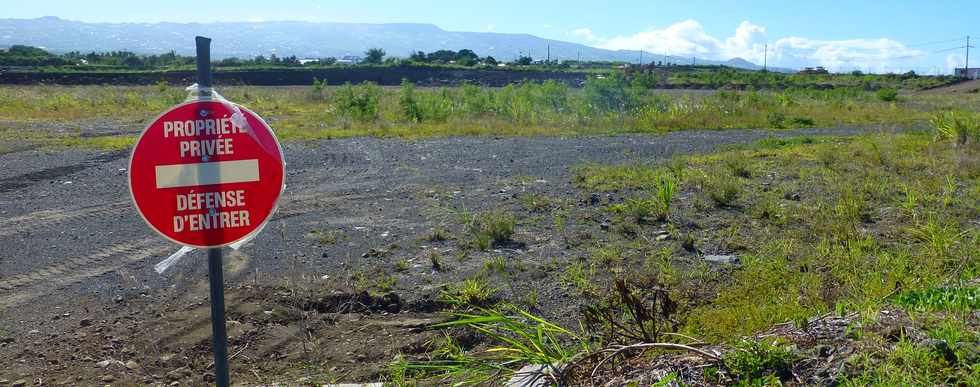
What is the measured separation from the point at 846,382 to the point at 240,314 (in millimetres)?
3522

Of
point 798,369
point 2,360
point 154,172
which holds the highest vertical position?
point 154,172

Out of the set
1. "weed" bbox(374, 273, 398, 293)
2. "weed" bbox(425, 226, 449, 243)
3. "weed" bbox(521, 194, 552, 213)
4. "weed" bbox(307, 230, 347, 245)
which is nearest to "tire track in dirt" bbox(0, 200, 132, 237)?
"weed" bbox(307, 230, 347, 245)

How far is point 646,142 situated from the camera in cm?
1512

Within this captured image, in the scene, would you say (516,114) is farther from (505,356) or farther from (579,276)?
(505,356)

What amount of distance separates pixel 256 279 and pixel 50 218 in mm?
3664

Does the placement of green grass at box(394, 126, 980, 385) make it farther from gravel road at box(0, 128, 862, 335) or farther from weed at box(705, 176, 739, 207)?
gravel road at box(0, 128, 862, 335)

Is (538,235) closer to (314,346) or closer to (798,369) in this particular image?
(314,346)

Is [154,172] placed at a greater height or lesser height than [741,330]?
greater

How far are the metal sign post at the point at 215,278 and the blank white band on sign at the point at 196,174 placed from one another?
0.22 metres

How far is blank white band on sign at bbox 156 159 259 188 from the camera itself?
2578 mm

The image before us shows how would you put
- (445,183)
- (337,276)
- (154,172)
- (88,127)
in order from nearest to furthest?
(154,172) < (337,276) < (445,183) < (88,127)

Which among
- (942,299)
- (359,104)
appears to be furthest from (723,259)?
(359,104)

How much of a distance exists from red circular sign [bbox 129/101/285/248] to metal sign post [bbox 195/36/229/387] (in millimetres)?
51

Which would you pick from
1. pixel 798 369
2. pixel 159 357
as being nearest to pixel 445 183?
pixel 159 357
